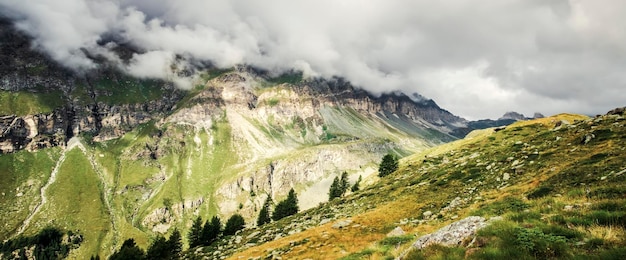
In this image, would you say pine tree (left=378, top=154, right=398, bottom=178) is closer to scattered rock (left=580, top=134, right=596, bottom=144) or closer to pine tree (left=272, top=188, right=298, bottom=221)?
pine tree (left=272, top=188, right=298, bottom=221)

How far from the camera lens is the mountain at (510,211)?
862cm


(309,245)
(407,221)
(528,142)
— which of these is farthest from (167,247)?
(528,142)

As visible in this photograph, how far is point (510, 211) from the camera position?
14.7 meters

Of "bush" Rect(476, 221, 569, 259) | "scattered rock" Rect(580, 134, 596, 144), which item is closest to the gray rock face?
"bush" Rect(476, 221, 569, 259)

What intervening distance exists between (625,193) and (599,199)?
85 cm

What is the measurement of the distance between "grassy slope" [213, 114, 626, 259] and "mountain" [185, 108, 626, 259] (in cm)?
5

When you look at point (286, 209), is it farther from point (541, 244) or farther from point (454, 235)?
point (541, 244)

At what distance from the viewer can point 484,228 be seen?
10773 mm

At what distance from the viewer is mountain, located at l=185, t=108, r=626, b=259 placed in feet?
28.3

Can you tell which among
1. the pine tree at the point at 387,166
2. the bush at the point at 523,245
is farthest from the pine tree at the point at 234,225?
the bush at the point at 523,245

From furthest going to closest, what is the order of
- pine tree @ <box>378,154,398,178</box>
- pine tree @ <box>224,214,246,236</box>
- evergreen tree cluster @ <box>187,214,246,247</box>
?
pine tree @ <box>378,154,398,178</box> < pine tree @ <box>224,214,246,236</box> < evergreen tree cluster @ <box>187,214,246,247</box>

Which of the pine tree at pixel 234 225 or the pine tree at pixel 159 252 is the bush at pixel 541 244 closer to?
the pine tree at pixel 159 252

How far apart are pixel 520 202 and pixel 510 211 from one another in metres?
3.65

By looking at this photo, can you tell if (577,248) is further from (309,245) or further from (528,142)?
(528,142)
